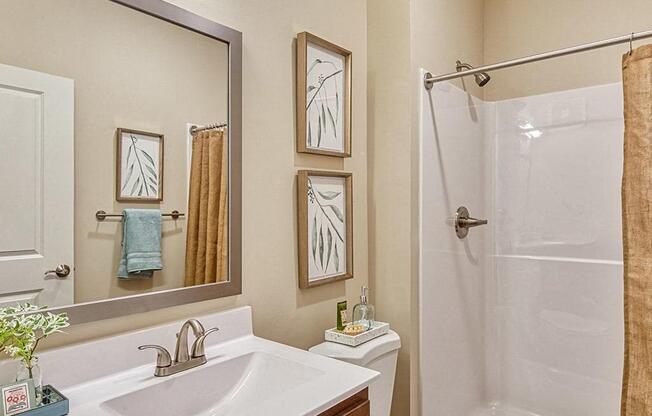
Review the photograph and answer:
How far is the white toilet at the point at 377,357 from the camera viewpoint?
5.33ft

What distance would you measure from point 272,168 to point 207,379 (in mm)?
740

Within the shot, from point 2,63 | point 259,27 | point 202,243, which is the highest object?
point 259,27

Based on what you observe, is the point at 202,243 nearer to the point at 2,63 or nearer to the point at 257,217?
the point at 257,217

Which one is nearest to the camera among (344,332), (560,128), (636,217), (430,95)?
(636,217)

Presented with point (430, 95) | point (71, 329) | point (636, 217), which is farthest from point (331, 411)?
point (430, 95)

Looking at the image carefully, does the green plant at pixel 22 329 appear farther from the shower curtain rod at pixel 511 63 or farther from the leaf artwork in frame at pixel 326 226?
the shower curtain rod at pixel 511 63

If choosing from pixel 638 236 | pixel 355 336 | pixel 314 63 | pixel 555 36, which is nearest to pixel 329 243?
pixel 355 336

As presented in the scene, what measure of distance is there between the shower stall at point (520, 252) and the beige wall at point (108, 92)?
1.07m

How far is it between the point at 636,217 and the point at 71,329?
1775 mm

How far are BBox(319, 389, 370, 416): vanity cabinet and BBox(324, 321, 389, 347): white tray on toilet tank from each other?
45 cm

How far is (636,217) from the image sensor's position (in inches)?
61.6

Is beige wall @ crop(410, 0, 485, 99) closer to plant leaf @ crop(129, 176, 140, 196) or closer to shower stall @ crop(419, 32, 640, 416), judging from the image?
shower stall @ crop(419, 32, 640, 416)

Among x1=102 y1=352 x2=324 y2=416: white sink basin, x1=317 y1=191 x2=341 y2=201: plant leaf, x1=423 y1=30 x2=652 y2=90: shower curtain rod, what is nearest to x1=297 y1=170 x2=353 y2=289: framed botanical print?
x1=317 y1=191 x2=341 y2=201: plant leaf

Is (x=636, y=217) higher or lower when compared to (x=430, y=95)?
lower
